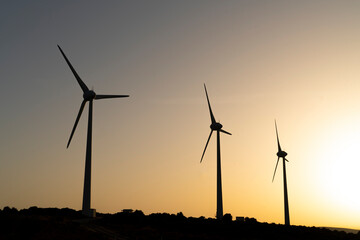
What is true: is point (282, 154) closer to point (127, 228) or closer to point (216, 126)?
point (216, 126)

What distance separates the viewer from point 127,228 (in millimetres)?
85188

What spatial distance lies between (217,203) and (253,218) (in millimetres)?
17104

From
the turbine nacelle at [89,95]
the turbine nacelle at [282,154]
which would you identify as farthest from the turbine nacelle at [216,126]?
the turbine nacelle at [89,95]

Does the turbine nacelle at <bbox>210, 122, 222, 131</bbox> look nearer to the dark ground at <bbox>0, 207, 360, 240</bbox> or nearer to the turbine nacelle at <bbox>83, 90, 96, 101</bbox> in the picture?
the dark ground at <bbox>0, 207, 360, 240</bbox>

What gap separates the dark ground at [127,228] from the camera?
7231cm

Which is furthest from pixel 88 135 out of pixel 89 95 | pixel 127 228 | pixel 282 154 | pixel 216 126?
pixel 282 154

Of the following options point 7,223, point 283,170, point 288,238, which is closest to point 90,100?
point 7,223

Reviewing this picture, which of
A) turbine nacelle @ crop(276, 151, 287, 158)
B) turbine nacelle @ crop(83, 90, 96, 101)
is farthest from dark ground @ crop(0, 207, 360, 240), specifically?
turbine nacelle @ crop(276, 151, 287, 158)

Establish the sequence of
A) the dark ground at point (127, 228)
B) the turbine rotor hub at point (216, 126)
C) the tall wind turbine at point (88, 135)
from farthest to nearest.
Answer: the turbine rotor hub at point (216, 126) → the tall wind turbine at point (88, 135) → the dark ground at point (127, 228)

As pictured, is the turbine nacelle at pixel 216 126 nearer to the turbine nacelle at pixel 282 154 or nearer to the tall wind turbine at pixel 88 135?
the turbine nacelle at pixel 282 154

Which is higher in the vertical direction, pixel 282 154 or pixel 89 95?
pixel 89 95

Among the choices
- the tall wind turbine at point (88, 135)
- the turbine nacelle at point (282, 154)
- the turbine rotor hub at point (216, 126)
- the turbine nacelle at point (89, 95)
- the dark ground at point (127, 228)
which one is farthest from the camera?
the turbine nacelle at point (282, 154)

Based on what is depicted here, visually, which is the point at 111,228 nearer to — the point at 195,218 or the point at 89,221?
the point at 89,221

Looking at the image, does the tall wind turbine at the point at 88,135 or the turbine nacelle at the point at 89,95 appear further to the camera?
the turbine nacelle at the point at 89,95
